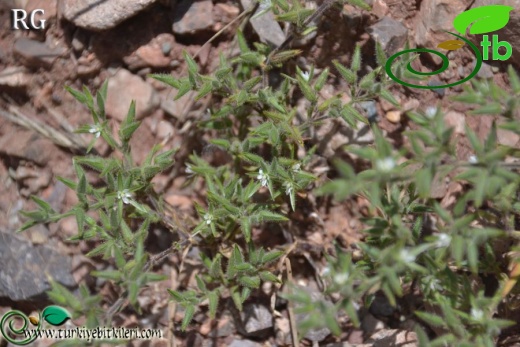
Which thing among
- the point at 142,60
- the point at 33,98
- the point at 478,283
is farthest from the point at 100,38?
the point at 478,283

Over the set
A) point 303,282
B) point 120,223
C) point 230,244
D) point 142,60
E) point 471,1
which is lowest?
point 303,282

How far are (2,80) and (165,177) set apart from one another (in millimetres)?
1534

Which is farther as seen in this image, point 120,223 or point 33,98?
point 33,98

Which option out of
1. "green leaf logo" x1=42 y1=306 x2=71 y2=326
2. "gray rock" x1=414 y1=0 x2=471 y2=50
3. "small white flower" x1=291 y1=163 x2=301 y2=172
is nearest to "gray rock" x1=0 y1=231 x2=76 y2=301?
"green leaf logo" x1=42 y1=306 x2=71 y2=326

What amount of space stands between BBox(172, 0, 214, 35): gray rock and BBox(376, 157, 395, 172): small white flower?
255 cm

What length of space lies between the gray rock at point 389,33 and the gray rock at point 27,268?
3017 mm

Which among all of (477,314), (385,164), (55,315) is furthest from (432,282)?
(55,315)

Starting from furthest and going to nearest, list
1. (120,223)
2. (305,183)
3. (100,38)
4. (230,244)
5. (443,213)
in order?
(100,38) → (230,244) → (305,183) → (120,223) → (443,213)

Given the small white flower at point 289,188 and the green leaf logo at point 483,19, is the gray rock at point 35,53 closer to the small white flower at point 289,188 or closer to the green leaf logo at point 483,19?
the small white flower at point 289,188

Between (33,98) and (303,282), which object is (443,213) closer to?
(303,282)

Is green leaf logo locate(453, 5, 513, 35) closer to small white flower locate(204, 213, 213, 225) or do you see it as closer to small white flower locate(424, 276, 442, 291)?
small white flower locate(424, 276, 442, 291)

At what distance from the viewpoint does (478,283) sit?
4.33m

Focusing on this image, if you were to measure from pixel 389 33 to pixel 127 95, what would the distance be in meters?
2.18

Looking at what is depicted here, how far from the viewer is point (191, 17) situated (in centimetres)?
501
